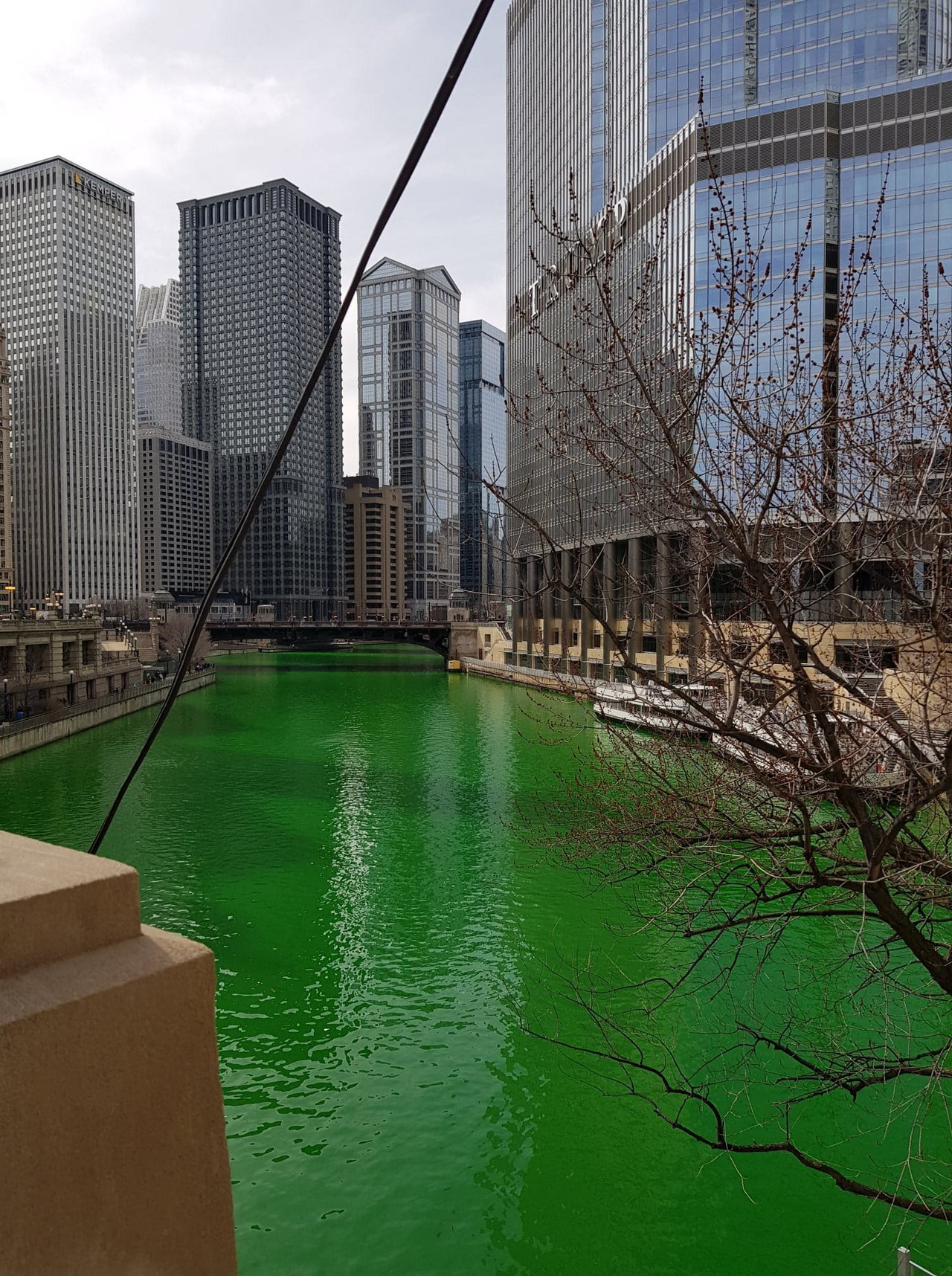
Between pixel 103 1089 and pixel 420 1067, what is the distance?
36.9 ft

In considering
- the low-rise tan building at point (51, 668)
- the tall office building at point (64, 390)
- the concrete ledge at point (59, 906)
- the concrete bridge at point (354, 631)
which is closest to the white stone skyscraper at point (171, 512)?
the tall office building at point (64, 390)

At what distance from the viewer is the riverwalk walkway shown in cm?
3612

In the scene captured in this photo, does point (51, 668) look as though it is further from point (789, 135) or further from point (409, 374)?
point (409, 374)

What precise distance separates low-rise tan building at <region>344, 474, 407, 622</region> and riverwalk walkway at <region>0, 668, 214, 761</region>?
124719mm

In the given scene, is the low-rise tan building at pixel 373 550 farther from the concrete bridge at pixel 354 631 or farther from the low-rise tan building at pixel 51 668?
the low-rise tan building at pixel 51 668

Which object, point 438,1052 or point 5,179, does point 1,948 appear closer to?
point 438,1052

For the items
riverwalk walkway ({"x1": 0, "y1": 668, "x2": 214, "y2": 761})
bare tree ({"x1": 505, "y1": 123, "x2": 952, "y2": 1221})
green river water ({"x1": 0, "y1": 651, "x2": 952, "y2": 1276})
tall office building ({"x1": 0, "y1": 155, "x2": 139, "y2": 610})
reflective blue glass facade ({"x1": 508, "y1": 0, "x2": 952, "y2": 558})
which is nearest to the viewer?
bare tree ({"x1": 505, "y1": 123, "x2": 952, "y2": 1221})

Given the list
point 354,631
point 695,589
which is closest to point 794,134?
point 695,589

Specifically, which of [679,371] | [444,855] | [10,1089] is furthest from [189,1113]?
[444,855]

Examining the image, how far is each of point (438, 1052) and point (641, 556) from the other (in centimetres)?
3715

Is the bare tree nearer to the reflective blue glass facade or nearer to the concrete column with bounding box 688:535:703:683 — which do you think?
the concrete column with bounding box 688:535:703:683

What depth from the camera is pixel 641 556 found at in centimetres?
4656

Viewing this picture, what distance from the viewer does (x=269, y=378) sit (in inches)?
7490

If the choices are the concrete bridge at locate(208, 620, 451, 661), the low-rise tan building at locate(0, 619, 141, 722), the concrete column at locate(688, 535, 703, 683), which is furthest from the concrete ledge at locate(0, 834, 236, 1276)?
the concrete bridge at locate(208, 620, 451, 661)
